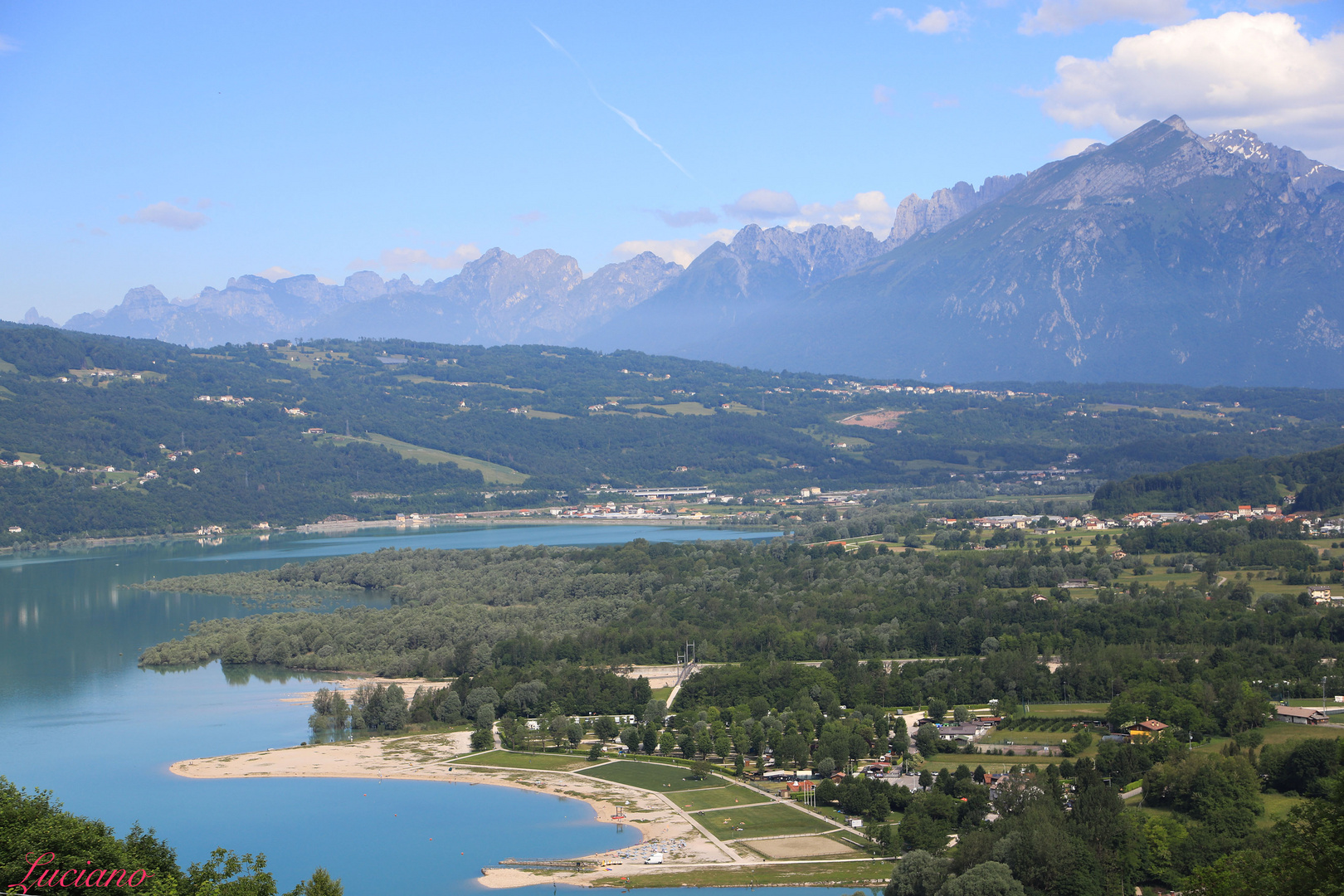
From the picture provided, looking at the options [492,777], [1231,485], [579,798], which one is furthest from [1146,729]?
[1231,485]

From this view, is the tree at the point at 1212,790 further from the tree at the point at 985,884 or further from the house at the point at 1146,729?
the tree at the point at 985,884

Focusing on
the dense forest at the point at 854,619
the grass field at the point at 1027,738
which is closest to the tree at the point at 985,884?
the grass field at the point at 1027,738

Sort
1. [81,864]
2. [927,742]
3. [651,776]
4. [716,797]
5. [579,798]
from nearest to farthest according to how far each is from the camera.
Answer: [81,864] < [716,797] < [579,798] < [927,742] < [651,776]

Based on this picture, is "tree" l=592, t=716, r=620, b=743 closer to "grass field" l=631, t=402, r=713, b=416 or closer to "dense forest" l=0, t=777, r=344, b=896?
"dense forest" l=0, t=777, r=344, b=896

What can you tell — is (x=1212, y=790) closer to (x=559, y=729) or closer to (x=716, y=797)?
(x=716, y=797)

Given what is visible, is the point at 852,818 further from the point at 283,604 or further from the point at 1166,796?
the point at 283,604

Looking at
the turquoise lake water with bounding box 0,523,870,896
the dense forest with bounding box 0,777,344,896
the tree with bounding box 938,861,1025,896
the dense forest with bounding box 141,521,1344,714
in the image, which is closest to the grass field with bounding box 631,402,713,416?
the dense forest with bounding box 141,521,1344,714
